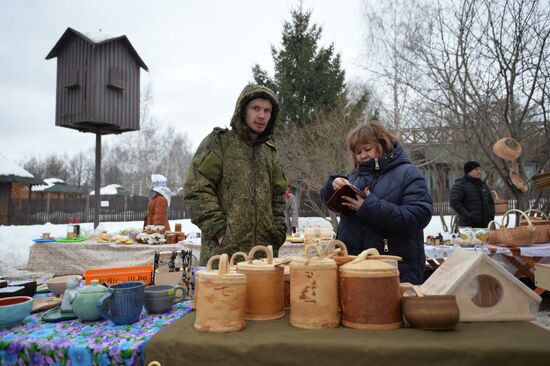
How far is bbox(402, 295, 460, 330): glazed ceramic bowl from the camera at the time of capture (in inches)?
45.7

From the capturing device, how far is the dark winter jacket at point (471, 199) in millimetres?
5133

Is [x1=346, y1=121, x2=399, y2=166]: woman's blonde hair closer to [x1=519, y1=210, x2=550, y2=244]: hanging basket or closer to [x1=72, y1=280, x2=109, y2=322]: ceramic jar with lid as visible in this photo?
[x1=72, y1=280, x2=109, y2=322]: ceramic jar with lid

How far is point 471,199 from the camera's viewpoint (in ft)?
16.9

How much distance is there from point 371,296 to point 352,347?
0.65 feet

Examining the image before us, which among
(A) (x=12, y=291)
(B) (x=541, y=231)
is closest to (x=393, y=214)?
(A) (x=12, y=291)

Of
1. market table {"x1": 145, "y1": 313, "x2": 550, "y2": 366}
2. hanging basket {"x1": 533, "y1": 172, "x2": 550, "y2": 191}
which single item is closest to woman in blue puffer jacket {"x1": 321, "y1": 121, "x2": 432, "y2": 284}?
market table {"x1": 145, "y1": 313, "x2": 550, "y2": 366}

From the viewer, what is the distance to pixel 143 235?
5254 millimetres

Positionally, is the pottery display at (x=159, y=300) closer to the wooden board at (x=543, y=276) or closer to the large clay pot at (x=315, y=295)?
the large clay pot at (x=315, y=295)

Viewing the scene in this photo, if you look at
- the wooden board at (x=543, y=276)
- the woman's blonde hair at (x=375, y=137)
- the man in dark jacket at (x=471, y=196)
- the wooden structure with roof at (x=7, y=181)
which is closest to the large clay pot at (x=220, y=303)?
the woman's blonde hair at (x=375, y=137)

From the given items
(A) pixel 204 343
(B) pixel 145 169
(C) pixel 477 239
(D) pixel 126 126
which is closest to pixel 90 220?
(B) pixel 145 169

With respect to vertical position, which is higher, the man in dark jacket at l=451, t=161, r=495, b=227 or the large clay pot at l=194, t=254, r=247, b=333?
the man in dark jacket at l=451, t=161, r=495, b=227

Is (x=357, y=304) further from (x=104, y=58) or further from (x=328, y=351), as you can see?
(x=104, y=58)

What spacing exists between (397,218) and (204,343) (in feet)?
3.75

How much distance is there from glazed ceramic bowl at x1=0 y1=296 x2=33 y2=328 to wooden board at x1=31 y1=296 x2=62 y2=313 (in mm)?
134
